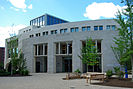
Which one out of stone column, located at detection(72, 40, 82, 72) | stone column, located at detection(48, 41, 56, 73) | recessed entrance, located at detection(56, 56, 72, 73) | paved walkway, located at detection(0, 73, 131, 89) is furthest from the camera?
recessed entrance, located at detection(56, 56, 72, 73)

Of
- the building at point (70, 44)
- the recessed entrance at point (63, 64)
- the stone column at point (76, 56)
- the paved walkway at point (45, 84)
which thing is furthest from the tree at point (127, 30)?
the recessed entrance at point (63, 64)

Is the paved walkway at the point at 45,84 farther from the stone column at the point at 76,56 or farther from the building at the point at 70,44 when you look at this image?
the building at the point at 70,44

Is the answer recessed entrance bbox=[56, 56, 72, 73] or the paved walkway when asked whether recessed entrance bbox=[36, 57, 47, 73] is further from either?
the paved walkway

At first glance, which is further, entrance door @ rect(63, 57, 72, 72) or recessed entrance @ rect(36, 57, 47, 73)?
recessed entrance @ rect(36, 57, 47, 73)

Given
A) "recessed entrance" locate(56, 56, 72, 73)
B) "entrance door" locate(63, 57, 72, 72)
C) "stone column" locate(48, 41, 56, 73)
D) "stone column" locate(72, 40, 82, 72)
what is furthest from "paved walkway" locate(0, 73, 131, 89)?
"entrance door" locate(63, 57, 72, 72)

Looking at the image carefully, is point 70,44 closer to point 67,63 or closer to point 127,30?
point 67,63

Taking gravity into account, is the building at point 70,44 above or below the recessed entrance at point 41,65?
above

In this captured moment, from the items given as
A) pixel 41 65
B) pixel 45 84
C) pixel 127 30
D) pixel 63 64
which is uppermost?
pixel 127 30

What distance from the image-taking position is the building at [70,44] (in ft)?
104

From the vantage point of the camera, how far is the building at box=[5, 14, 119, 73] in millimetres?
31703

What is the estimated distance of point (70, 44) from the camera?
4038 centimetres

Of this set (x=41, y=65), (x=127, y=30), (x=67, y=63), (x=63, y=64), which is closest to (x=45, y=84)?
(x=127, y=30)

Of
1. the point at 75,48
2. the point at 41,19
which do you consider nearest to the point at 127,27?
the point at 75,48

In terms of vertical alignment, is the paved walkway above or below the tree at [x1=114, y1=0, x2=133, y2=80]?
below
